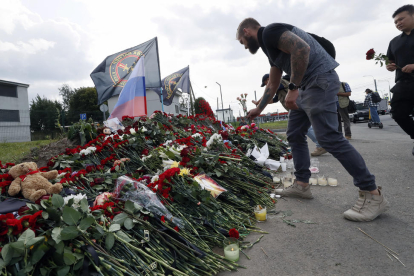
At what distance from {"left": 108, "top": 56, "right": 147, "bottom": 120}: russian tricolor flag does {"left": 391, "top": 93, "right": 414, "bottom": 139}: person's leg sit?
529 centimetres

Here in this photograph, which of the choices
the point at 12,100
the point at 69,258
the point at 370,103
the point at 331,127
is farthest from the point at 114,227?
the point at 12,100

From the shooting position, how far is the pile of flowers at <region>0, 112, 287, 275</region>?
1221 millimetres

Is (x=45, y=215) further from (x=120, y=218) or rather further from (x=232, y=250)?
(x=232, y=250)

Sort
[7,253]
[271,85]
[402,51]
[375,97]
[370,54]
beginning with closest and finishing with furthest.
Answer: [7,253], [271,85], [402,51], [370,54], [375,97]

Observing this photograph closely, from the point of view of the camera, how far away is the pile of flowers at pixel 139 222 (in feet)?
4.00

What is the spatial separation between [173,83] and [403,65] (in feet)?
39.5

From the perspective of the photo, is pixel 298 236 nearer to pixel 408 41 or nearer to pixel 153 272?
pixel 153 272

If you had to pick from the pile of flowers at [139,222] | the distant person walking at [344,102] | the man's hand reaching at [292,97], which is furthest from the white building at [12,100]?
the man's hand reaching at [292,97]

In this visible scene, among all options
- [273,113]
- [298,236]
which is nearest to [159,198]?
[298,236]

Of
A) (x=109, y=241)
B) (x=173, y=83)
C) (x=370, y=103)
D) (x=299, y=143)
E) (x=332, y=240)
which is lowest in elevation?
(x=332, y=240)

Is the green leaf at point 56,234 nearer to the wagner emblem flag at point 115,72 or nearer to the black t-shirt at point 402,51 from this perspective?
the black t-shirt at point 402,51

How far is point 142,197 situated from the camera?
1844mm

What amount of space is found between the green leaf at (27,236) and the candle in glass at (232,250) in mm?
1064

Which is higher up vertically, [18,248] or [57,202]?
[57,202]
